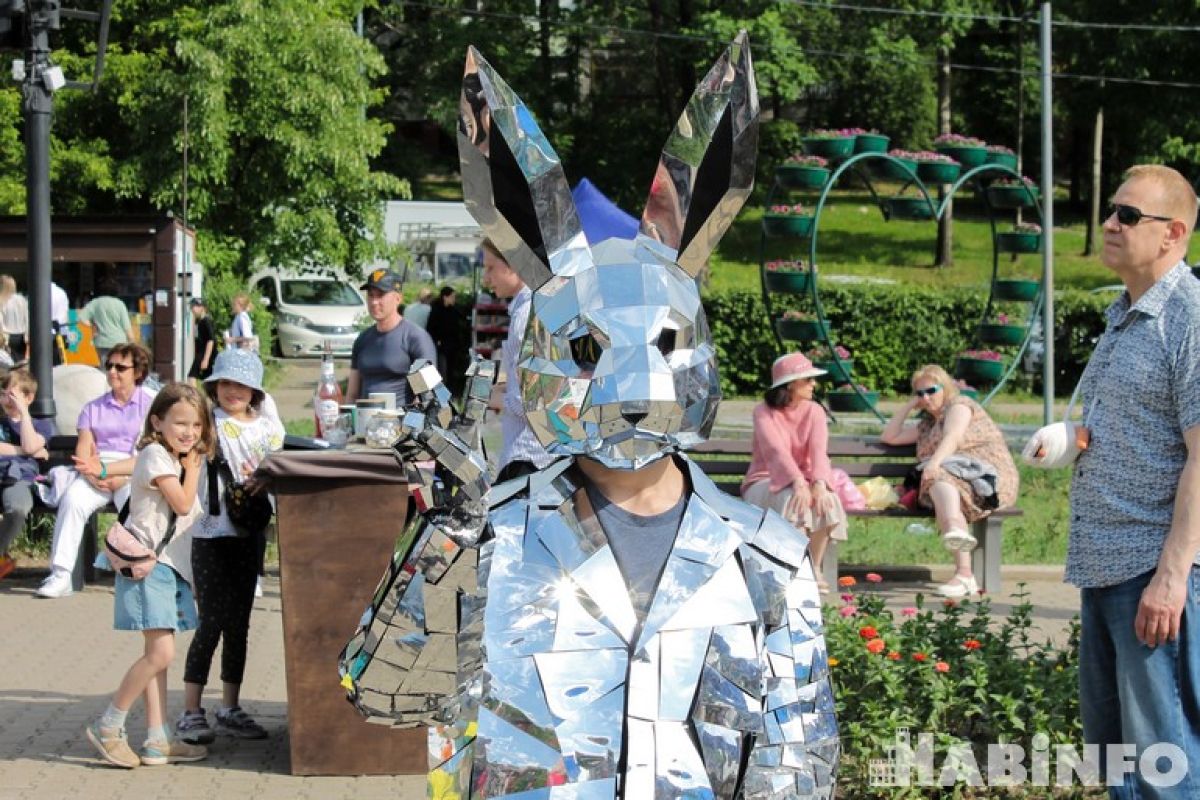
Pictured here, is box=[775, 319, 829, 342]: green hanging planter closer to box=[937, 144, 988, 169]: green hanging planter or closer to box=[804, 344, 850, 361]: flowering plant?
box=[804, 344, 850, 361]: flowering plant

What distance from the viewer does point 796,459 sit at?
9.61 meters

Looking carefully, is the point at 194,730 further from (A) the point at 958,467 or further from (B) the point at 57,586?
(A) the point at 958,467

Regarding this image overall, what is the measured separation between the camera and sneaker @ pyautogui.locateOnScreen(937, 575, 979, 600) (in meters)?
9.60

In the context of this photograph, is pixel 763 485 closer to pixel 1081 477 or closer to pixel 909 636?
pixel 909 636

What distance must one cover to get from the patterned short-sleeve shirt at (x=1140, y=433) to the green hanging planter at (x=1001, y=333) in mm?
13081

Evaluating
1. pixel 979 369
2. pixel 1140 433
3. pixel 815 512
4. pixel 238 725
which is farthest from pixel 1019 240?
pixel 1140 433

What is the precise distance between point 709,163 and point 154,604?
3.75 m

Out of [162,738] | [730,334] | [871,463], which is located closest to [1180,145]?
[730,334]

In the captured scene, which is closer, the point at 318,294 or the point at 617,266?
the point at 617,266

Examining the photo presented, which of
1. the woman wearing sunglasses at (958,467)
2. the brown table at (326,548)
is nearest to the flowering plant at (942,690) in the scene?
the brown table at (326,548)

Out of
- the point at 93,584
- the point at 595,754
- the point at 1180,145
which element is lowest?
the point at 93,584

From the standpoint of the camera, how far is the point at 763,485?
9594mm

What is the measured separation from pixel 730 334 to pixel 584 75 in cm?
1932

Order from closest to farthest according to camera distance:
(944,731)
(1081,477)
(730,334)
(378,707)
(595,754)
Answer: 1. (595,754)
2. (378,707)
3. (1081,477)
4. (944,731)
5. (730,334)
